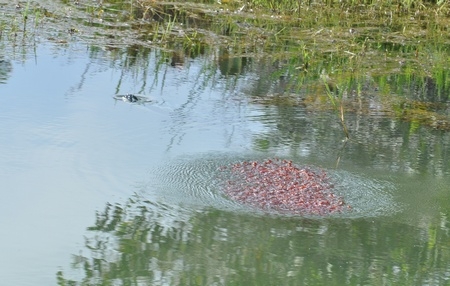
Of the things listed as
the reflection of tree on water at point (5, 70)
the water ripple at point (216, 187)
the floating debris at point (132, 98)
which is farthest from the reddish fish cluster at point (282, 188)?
the reflection of tree on water at point (5, 70)

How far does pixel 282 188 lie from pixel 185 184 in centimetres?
41

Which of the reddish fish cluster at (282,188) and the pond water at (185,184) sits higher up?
the reddish fish cluster at (282,188)

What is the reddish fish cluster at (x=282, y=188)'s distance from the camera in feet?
12.5

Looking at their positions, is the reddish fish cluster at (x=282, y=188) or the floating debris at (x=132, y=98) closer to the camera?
the reddish fish cluster at (x=282, y=188)

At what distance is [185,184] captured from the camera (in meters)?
3.93

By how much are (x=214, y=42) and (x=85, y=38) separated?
3.10 ft

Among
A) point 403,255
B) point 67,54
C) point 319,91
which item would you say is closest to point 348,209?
point 403,255

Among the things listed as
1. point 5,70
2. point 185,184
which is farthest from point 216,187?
point 5,70

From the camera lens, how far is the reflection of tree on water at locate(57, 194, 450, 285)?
312cm

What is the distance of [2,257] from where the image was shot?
312cm

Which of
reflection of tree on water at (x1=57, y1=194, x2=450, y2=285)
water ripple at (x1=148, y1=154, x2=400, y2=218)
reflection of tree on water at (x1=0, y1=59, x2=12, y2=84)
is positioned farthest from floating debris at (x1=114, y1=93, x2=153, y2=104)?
reflection of tree on water at (x1=57, y1=194, x2=450, y2=285)

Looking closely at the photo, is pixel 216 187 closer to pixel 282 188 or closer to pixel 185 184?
pixel 185 184

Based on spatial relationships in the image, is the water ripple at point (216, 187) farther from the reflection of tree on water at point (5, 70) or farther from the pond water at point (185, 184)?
the reflection of tree on water at point (5, 70)

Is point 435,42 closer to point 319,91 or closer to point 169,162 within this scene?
point 319,91
